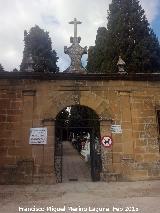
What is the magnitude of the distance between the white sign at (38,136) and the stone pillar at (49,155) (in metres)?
0.16

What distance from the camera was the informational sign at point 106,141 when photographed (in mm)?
12805

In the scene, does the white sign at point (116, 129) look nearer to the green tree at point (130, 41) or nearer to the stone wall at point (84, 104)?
the stone wall at point (84, 104)

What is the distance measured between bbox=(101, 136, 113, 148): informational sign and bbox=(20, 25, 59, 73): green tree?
1784 centimetres

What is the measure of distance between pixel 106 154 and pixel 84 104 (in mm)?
2189

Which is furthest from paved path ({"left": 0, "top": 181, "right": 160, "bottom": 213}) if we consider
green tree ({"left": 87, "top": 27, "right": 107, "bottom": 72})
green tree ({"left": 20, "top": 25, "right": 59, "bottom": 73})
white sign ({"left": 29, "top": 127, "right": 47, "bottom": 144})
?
green tree ({"left": 20, "top": 25, "right": 59, "bottom": 73})

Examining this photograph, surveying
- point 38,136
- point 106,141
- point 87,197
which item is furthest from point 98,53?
point 87,197

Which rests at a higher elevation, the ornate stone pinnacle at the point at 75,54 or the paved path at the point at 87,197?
the ornate stone pinnacle at the point at 75,54

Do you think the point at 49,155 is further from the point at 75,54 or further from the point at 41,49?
the point at 41,49

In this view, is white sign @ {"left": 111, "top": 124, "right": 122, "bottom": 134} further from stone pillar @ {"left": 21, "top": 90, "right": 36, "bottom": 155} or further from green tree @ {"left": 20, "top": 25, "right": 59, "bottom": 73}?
green tree @ {"left": 20, "top": 25, "right": 59, "bottom": 73}

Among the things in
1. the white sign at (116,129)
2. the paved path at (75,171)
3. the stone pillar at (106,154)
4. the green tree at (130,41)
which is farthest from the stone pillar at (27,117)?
the green tree at (130,41)

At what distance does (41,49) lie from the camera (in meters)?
30.9

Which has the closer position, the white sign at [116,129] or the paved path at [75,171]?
the white sign at [116,129]

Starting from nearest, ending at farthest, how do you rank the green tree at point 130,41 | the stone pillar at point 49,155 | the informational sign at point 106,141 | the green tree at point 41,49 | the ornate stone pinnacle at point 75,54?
the stone pillar at point 49,155 → the informational sign at point 106,141 → the ornate stone pinnacle at point 75,54 → the green tree at point 130,41 → the green tree at point 41,49

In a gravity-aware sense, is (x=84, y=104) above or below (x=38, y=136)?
above
